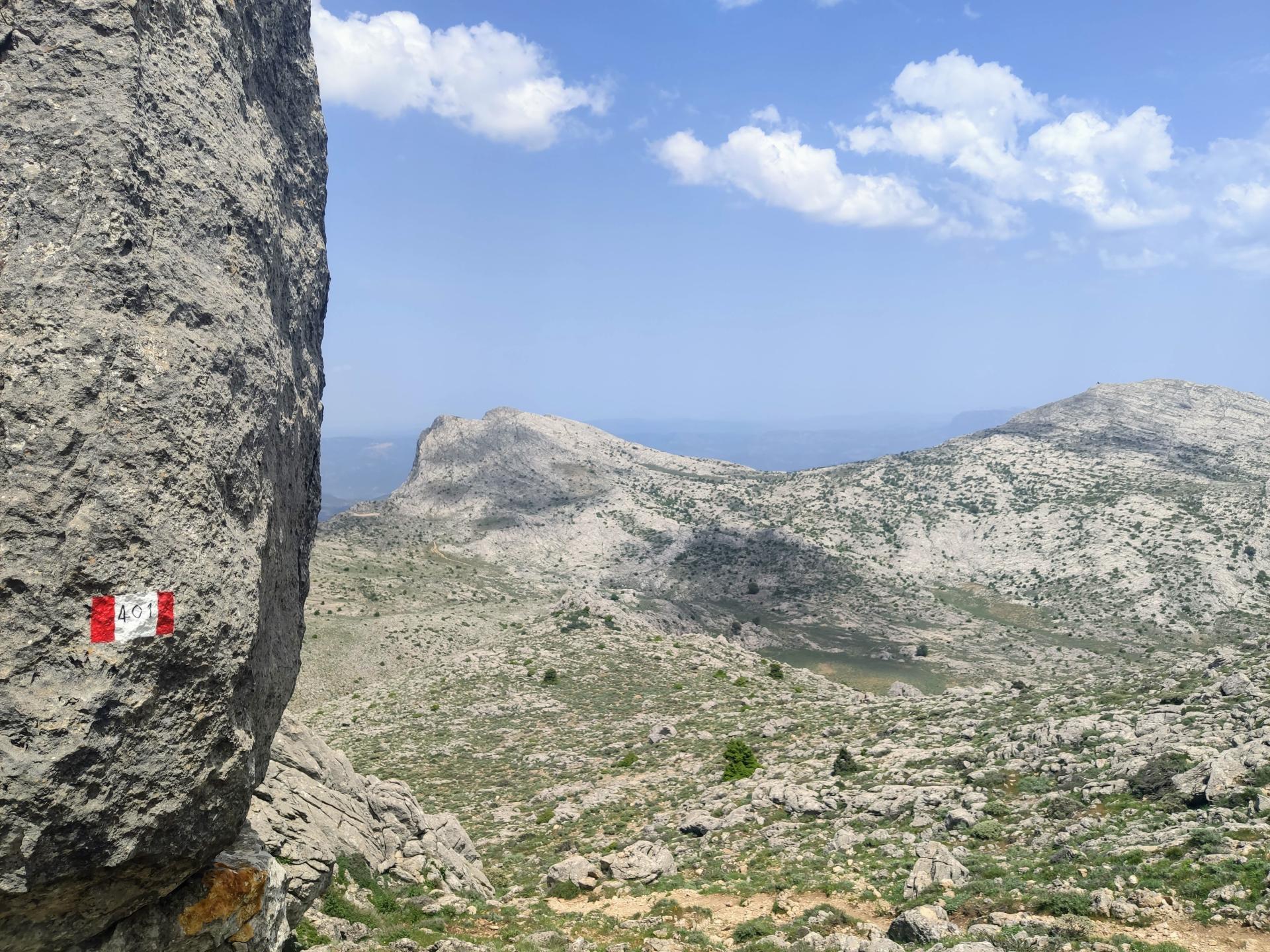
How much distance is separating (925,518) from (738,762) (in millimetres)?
89049

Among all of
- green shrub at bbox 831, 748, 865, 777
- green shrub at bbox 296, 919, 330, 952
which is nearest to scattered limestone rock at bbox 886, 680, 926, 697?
green shrub at bbox 831, 748, 865, 777

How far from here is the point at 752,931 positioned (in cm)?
1578

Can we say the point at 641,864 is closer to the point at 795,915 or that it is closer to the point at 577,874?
the point at 577,874

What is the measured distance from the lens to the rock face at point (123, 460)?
5895 mm

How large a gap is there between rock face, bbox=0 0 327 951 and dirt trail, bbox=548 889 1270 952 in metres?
13.2

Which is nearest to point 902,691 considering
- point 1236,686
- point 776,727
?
point 776,727

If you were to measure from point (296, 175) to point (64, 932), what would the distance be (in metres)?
9.40

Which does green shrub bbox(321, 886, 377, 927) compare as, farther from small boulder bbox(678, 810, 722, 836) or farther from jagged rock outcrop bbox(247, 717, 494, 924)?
small boulder bbox(678, 810, 722, 836)

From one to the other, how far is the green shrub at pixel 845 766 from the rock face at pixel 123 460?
77.7ft

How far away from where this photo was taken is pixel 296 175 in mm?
10719

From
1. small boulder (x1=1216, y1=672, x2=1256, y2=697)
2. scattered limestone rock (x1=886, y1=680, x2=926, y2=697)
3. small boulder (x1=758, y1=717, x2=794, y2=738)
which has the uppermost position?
small boulder (x1=1216, y1=672, x2=1256, y2=697)

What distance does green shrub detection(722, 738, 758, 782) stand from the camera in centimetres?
2922

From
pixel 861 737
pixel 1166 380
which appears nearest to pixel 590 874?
pixel 861 737

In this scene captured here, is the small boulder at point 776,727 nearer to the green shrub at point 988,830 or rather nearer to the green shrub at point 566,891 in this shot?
the green shrub at point 988,830
